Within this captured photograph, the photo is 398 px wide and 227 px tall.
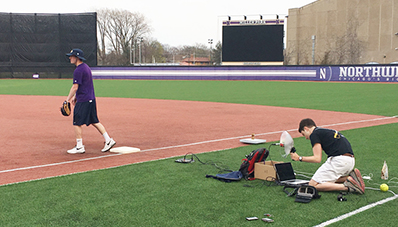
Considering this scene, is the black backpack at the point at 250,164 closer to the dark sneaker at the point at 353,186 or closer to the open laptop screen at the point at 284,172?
the open laptop screen at the point at 284,172

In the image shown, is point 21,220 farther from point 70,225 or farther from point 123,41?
point 123,41

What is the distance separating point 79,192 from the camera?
247 inches

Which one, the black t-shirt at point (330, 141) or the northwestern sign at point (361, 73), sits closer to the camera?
the black t-shirt at point (330, 141)

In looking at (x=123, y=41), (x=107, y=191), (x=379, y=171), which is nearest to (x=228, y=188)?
(x=107, y=191)

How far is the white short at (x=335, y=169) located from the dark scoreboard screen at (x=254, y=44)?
46538 millimetres

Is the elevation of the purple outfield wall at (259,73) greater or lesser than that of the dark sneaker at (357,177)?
greater

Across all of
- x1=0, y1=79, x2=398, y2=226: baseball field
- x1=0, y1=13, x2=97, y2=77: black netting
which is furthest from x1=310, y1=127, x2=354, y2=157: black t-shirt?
x1=0, y1=13, x2=97, y2=77: black netting

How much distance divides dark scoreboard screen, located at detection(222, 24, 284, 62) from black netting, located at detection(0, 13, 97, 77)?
18.0 metres

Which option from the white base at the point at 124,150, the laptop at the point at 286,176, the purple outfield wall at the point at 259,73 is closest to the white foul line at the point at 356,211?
the laptop at the point at 286,176

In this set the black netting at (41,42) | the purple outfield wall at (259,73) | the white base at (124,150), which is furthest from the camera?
the black netting at (41,42)

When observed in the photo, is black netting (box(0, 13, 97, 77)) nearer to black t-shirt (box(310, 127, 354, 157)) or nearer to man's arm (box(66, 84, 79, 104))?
man's arm (box(66, 84, 79, 104))

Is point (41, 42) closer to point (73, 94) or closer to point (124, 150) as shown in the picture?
point (73, 94)

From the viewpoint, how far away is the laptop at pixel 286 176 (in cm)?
672

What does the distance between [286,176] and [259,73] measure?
138 ft
